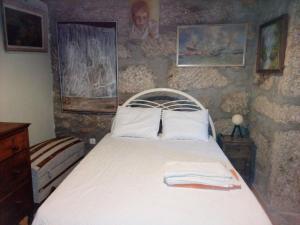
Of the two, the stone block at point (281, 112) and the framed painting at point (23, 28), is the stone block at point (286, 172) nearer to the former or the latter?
the stone block at point (281, 112)

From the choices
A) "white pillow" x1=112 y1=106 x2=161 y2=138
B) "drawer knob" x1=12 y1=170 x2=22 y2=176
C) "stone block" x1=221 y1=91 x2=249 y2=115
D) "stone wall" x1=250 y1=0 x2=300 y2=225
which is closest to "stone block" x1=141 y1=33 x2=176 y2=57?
"white pillow" x1=112 y1=106 x2=161 y2=138

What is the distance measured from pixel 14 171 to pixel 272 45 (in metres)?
2.55

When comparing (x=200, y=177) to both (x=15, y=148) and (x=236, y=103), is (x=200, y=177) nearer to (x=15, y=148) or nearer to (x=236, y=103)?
(x=15, y=148)

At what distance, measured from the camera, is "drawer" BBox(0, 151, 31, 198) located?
177 centimetres

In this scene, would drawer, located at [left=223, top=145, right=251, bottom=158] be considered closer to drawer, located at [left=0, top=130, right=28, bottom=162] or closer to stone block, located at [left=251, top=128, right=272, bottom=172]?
stone block, located at [left=251, top=128, right=272, bottom=172]

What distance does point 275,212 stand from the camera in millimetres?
2338

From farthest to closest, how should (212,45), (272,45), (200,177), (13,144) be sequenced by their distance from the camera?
(212,45) < (272,45) < (13,144) < (200,177)

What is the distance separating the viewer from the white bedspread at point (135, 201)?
130cm

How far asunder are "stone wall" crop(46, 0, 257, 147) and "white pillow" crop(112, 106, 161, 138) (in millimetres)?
452

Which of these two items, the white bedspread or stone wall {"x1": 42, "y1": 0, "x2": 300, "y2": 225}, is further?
stone wall {"x1": 42, "y1": 0, "x2": 300, "y2": 225}

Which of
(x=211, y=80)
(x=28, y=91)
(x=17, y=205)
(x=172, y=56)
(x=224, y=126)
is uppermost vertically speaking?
(x=172, y=56)

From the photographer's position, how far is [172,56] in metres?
3.05

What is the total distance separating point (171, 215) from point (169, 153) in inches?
38.0

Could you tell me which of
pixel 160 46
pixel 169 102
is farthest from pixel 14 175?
pixel 160 46
